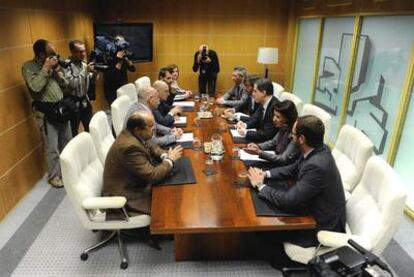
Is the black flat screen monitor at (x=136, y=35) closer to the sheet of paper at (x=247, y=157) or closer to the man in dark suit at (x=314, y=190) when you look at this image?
the sheet of paper at (x=247, y=157)

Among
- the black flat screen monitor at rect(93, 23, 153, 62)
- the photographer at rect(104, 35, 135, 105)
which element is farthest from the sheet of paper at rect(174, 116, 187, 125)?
the black flat screen monitor at rect(93, 23, 153, 62)

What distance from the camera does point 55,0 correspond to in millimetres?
4254

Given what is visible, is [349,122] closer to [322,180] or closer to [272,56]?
[272,56]

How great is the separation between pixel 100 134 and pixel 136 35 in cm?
382

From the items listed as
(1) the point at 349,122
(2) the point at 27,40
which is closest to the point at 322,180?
(1) the point at 349,122

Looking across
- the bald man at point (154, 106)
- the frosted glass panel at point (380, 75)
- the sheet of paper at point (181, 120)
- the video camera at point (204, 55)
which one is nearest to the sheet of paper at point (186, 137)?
the bald man at point (154, 106)

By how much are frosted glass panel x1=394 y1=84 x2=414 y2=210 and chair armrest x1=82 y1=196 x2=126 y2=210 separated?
2.83m

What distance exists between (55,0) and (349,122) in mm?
4507

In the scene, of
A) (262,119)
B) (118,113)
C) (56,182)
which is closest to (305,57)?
(262,119)

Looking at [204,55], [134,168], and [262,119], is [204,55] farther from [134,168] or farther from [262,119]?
[134,168]

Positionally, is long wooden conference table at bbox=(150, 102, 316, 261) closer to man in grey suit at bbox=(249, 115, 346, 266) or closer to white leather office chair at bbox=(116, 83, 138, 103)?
man in grey suit at bbox=(249, 115, 346, 266)

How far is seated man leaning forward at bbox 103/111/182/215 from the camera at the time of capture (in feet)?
6.84

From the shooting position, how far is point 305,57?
6113 millimetres

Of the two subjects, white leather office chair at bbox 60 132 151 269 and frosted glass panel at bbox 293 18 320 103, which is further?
frosted glass panel at bbox 293 18 320 103
